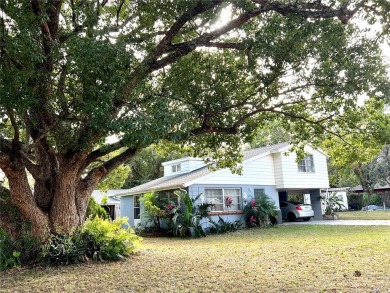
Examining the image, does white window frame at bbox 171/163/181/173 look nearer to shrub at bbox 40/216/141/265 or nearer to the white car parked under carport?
the white car parked under carport

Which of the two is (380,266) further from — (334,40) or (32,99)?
(32,99)

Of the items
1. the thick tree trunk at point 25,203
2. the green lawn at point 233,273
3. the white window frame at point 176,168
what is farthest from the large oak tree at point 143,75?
the white window frame at point 176,168

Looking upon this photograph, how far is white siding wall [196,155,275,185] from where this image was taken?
17.9 m

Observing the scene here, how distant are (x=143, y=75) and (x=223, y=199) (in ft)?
38.0

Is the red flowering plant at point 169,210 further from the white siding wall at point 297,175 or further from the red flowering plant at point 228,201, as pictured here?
the white siding wall at point 297,175

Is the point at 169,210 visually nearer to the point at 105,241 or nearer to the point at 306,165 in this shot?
the point at 105,241

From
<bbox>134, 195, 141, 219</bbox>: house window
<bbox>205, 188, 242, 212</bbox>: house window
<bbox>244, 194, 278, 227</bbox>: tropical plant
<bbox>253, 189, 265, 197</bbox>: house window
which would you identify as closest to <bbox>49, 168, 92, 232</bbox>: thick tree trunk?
<bbox>205, 188, 242, 212</bbox>: house window

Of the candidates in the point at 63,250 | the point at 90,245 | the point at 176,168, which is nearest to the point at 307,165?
the point at 176,168

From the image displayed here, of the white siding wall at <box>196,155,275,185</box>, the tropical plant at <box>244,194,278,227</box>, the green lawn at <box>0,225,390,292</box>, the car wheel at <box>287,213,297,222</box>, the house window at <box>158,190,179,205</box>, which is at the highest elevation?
the white siding wall at <box>196,155,275,185</box>

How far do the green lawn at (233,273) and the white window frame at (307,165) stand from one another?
446 inches

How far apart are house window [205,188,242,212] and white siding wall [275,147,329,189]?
3.27m

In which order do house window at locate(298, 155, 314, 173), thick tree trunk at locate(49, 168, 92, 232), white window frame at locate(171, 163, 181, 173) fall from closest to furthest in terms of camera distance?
thick tree trunk at locate(49, 168, 92, 232), house window at locate(298, 155, 314, 173), white window frame at locate(171, 163, 181, 173)

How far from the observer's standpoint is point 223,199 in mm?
18203

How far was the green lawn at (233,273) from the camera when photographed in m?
5.90
